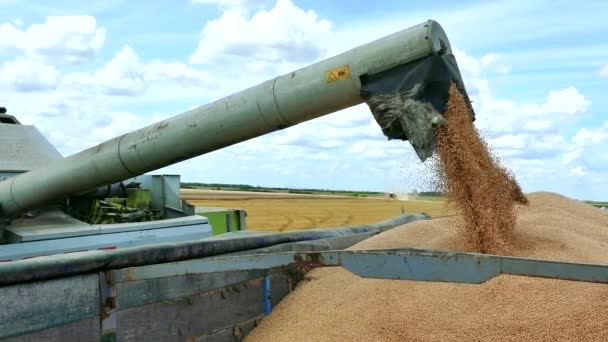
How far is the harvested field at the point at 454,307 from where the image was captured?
2.53m

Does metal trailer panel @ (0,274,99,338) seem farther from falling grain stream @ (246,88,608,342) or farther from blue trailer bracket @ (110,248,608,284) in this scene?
falling grain stream @ (246,88,608,342)

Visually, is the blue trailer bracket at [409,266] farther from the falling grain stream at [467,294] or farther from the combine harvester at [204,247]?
the falling grain stream at [467,294]

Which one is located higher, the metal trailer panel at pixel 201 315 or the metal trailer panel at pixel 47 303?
the metal trailer panel at pixel 47 303

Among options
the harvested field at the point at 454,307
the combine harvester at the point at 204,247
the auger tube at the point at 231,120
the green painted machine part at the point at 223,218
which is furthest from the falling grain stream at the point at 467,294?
the green painted machine part at the point at 223,218

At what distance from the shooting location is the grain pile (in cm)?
306

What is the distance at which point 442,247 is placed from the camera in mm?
3389

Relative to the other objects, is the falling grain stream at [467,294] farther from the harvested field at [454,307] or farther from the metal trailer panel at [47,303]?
the metal trailer panel at [47,303]

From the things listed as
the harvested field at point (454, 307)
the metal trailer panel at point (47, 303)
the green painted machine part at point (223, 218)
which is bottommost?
the harvested field at point (454, 307)

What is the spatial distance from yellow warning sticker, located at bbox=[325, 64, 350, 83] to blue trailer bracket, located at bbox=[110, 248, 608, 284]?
45.6 inches


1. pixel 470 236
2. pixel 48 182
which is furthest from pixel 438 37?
pixel 48 182

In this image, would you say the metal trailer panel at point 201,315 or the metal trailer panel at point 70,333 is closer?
the metal trailer panel at point 70,333

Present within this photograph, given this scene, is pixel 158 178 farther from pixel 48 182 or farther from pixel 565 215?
pixel 565 215

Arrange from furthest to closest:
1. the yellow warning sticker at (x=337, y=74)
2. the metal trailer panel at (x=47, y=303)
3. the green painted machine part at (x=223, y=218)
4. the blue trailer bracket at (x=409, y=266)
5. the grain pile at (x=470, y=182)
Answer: the green painted machine part at (x=223, y=218)
the yellow warning sticker at (x=337, y=74)
the grain pile at (x=470, y=182)
the metal trailer panel at (x=47, y=303)
the blue trailer bracket at (x=409, y=266)

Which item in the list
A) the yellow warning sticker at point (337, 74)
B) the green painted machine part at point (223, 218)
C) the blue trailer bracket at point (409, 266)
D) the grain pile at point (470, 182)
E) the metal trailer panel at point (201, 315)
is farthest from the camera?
the green painted machine part at point (223, 218)
